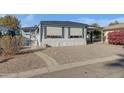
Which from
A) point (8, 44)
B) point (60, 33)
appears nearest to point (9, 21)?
point (8, 44)

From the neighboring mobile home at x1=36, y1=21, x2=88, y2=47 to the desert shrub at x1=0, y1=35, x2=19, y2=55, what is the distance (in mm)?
2282

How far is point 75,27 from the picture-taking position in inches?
606

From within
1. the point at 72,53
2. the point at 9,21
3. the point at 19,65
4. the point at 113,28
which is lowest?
the point at 19,65

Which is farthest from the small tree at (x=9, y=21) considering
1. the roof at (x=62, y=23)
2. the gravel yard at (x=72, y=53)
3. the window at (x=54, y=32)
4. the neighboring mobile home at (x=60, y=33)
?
the gravel yard at (x=72, y=53)

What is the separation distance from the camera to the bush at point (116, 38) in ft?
65.4

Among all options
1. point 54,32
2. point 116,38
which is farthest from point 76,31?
point 116,38

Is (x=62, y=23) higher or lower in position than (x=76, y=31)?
higher

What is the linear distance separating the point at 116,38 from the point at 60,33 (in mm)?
8026

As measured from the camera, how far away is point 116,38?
2030 centimetres

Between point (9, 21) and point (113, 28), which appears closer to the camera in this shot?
point (9, 21)

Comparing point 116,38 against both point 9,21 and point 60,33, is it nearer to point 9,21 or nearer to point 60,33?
point 60,33

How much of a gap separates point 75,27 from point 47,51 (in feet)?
10.7

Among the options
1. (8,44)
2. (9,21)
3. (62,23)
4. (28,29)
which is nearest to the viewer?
(8,44)

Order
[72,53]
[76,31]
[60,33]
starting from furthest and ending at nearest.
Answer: [76,31], [60,33], [72,53]
